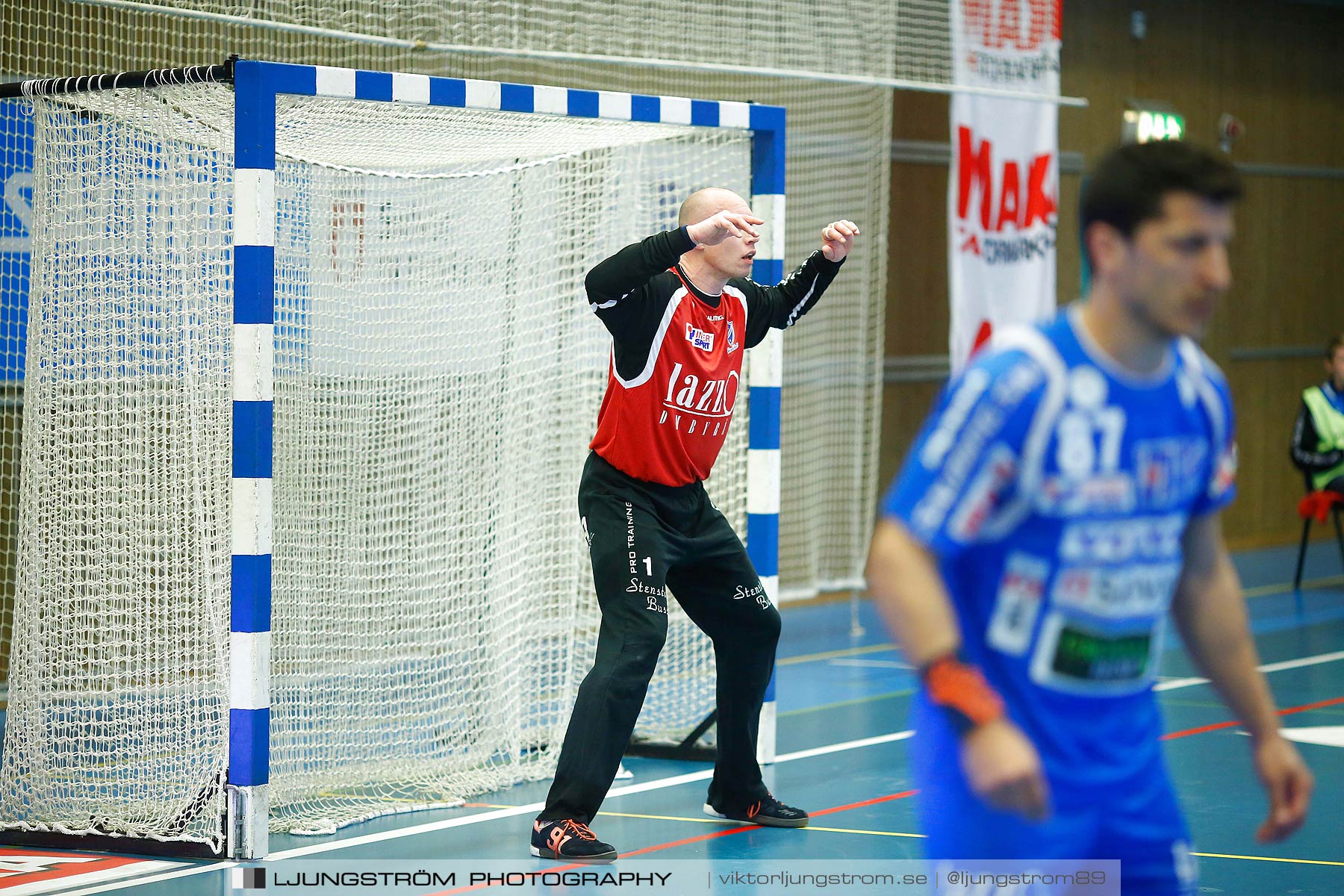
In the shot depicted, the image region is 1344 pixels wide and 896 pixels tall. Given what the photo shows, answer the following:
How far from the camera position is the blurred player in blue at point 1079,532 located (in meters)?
2.38

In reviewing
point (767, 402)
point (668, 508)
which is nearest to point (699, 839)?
point (668, 508)

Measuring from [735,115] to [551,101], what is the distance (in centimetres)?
100

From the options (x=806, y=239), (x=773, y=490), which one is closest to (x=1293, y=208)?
(x=806, y=239)

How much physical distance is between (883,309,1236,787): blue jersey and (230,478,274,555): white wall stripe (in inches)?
121

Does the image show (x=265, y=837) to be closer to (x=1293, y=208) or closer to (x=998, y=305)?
(x=998, y=305)

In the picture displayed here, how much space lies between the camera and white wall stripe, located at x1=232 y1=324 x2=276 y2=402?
5070 millimetres

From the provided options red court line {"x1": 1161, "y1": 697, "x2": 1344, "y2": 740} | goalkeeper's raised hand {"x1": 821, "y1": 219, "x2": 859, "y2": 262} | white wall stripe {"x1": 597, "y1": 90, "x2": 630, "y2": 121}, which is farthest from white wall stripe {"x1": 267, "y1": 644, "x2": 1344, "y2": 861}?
white wall stripe {"x1": 597, "y1": 90, "x2": 630, "y2": 121}

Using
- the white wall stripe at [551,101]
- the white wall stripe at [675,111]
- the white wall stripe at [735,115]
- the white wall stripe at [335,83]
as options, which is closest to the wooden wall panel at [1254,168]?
the white wall stripe at [735,115]

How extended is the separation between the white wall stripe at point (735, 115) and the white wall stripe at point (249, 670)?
2705 mm

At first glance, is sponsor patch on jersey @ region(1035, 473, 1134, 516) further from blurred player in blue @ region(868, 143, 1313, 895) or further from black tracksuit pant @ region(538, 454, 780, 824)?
black tracksuit pant @ region(538, 454, 780, 824)

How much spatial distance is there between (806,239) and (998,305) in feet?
5.45

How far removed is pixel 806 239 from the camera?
1169 cm

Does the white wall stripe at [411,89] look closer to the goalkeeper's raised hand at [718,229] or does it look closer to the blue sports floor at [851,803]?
the goalkeeper's raised hand at [718,229]

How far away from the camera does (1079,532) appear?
96.0 inches
